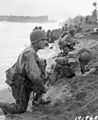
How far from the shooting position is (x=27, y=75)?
5.20 meters

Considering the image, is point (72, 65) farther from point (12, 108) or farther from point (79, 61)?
point (12, 108)

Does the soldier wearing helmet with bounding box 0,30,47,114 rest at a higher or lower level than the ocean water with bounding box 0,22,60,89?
higher

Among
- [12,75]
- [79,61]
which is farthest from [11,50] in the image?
[12,75]

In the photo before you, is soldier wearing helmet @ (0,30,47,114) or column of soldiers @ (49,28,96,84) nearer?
soldier wearing helmet @ (0,30,47,114)

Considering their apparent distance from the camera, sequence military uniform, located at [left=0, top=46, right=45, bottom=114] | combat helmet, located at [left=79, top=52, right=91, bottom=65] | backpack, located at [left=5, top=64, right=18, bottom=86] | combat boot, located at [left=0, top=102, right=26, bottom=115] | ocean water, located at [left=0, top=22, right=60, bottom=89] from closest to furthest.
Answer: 1. military uniform, located at [left=0, top=46, right=45, bottom=114]
2. backpack, located at [left=5, top=64, right=18, bottom=86]
3. combat boot, located at [left=0, top=102, right=26, bottom=115]
4. combat helmet, located at [left=79, top=52, right=91, bottom=65]
5. ocean water, located at [left=0, top=22, right=60, bottom=89]

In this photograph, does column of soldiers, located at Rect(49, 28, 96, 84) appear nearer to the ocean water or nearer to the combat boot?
the ocean water

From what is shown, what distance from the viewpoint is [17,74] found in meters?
5.33

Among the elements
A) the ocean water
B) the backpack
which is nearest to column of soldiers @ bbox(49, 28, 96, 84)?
the ocean water

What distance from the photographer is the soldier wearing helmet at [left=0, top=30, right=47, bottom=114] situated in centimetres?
508

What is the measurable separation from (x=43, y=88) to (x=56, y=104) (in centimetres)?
79

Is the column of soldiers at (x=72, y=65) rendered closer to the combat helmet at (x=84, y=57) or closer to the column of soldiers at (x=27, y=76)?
the combat helmet at (x=84, y=57)

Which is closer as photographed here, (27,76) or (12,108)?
(27,76)

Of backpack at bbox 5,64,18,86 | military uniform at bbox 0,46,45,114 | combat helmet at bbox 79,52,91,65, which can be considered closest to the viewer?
military uniform at bbox 0,46,45,114

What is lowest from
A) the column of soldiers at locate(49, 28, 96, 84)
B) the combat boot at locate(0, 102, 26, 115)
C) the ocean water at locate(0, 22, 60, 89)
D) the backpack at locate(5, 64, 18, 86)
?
the ocean water at locate(0, 22, 60, 89)
